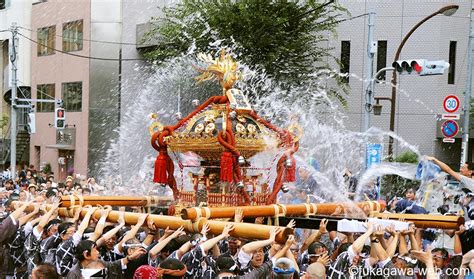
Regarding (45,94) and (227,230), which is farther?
(45,94)

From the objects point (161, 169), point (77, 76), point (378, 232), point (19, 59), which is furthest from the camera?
point (19, 59)

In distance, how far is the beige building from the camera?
25.5 metres

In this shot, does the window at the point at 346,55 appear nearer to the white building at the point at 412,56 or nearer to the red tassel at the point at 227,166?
the white building at the point at 412,56

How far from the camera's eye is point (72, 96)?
86.9 feet

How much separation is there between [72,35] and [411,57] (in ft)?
39.6

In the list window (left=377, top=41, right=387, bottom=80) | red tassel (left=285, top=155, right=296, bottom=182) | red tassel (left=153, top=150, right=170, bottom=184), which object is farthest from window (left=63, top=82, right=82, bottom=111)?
red tassel (left=285, top=155, right=296, bottom=182)

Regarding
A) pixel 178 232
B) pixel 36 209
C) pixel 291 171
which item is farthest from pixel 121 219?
pixel 291 171

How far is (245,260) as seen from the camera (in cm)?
531

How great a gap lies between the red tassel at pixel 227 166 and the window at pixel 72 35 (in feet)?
65.6

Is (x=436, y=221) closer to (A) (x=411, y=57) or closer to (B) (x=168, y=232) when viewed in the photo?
(B) (x=168, y=232)

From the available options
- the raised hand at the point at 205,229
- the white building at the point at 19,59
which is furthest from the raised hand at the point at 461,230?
the white building at the point at 19,59

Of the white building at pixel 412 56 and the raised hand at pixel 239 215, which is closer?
the raised hand at pixel 239 215

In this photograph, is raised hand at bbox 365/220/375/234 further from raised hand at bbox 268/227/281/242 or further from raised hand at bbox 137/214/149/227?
raised hand at bbox 137/214/149/227

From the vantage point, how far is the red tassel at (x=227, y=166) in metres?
6.75
